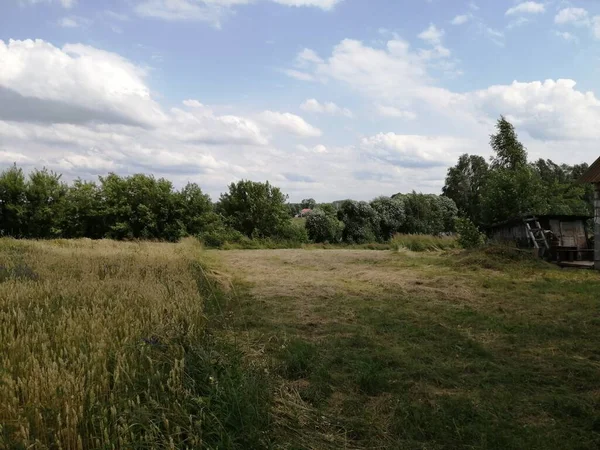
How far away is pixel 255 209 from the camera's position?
28781 millimetres

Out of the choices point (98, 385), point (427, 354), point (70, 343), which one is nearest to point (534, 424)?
point (427, 354)

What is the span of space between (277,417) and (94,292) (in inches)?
156

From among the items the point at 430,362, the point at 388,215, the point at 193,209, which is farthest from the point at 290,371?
the point at 388,215

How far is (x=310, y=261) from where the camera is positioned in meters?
15.0

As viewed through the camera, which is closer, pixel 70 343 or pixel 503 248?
pixel 70 343

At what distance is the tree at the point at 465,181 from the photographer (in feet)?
150

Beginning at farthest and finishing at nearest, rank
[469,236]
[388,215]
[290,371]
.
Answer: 1. [388,215]
2. [469,236]
3. [290,371]

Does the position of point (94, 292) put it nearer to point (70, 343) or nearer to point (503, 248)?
point (70, 343)

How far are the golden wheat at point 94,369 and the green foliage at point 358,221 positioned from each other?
2859cm

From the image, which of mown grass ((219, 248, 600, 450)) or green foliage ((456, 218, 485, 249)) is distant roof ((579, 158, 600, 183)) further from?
green foliage ((456, 218, 485, 249))

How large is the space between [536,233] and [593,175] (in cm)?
233

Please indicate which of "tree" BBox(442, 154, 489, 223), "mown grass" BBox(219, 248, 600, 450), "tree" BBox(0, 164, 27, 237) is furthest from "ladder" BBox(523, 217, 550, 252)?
"tree" BBox(442, 154, 489, 223)

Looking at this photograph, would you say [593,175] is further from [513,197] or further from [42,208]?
[42,208]

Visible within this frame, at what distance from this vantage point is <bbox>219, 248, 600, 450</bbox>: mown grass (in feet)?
10.1
